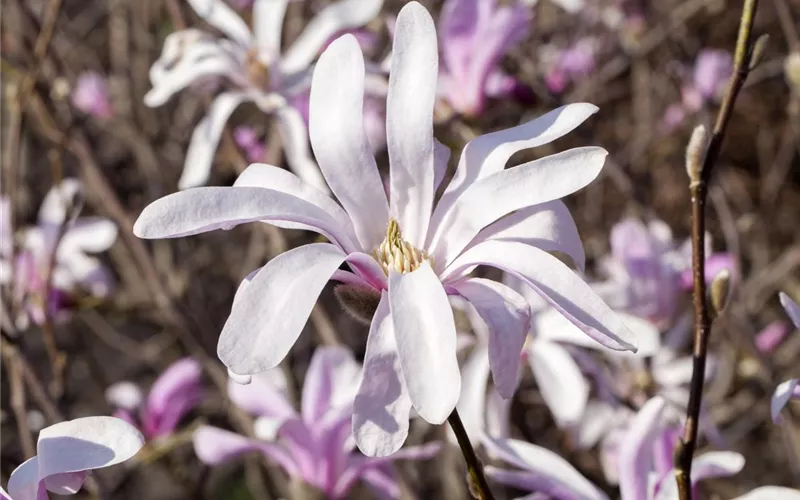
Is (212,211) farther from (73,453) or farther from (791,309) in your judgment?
(791,309)

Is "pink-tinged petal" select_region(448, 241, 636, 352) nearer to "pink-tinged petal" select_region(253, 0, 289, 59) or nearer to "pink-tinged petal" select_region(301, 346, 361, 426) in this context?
"pink-tinged petal" select_region(301, 346, 361, 426)

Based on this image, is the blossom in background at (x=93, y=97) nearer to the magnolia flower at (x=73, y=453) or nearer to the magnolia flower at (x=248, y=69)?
the magnolia flower at (x=248, y=69)

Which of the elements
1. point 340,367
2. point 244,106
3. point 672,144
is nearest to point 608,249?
point 672,144

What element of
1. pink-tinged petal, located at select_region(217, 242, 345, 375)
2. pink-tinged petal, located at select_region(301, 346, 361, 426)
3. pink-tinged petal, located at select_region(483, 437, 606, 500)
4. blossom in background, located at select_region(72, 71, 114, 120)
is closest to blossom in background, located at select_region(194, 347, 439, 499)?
pink-tinged petal, located at select_region(301, 346, 361, 426)

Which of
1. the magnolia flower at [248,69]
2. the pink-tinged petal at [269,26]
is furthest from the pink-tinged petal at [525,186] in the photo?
the pink-tinged petal at [269,26]

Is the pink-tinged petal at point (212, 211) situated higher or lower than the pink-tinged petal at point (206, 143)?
higher

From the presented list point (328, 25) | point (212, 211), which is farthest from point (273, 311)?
point (328, 25)
